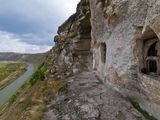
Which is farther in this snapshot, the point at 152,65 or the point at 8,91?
the point at 8,91

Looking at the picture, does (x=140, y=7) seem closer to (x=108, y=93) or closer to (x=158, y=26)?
(x=158, y=26)

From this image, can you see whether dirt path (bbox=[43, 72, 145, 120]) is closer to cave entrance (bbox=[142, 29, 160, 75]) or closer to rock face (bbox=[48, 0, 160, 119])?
rock face (bbox=[48, 0, 160, 119])

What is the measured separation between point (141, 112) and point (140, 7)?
157 inches

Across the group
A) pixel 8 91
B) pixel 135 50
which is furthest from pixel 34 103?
pixel 8 91

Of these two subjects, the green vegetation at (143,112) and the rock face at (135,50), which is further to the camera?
the green vegetation at (143,112)

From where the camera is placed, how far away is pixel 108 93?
5199 mm

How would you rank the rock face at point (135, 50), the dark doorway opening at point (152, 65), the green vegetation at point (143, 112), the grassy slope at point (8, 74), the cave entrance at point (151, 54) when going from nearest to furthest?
the rock face at point (135, 50) < the green vegetation at point (143, 112) < the cave entrance at point (151, 54) < the dark doorway opening at point (152, 65) < the grassy slope at point (8, 74)

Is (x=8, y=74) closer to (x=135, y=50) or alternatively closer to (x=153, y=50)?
(x=135, y=50)

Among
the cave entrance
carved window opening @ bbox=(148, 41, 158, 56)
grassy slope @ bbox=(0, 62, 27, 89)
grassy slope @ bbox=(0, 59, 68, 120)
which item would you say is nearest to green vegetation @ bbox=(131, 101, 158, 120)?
the cave entrance

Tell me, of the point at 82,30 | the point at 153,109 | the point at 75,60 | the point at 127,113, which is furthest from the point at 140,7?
the point at 75,60

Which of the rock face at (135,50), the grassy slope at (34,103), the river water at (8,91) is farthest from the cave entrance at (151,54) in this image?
the river water at (8,91)

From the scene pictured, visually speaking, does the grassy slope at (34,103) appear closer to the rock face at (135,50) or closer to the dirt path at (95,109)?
the dirt path at (95,109)

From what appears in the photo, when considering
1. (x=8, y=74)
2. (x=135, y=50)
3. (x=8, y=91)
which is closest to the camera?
(x=135, y=50)

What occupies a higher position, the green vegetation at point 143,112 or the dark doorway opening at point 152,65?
the dark doorway opening at point 152,65
